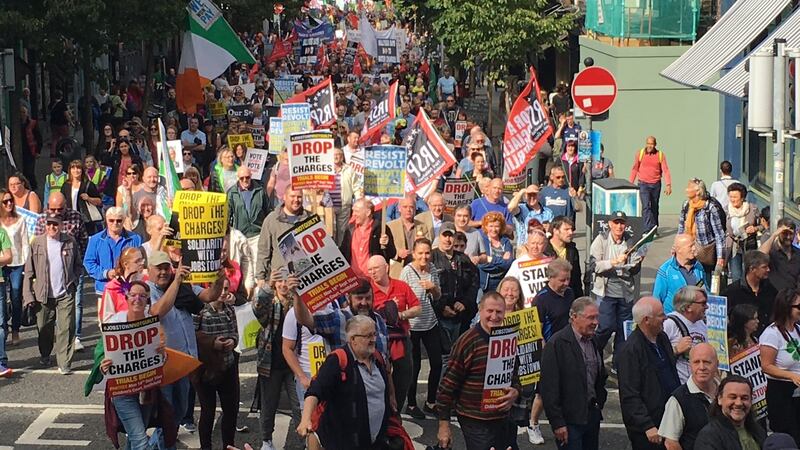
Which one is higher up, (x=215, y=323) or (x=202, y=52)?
(x=202, y=52)

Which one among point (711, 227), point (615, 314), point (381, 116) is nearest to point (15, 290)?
point (615, 314)

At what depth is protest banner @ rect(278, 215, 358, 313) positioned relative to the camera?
10.8 m

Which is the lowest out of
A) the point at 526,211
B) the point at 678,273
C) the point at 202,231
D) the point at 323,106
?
the point at 678,273

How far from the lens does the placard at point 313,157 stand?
16.5 meters

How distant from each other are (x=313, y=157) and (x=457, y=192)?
1838 mm

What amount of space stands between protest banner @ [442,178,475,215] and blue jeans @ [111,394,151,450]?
7.26 m

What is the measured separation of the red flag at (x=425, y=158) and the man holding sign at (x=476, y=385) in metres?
8.17

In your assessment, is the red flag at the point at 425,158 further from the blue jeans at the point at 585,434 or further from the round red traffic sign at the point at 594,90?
the blue jeans at the point at 585,434

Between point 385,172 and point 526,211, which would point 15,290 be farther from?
point 526,211

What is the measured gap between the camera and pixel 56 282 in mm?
14344

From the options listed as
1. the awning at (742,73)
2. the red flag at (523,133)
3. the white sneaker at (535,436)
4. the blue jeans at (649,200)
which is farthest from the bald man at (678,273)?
the blue jeans at (649,200)

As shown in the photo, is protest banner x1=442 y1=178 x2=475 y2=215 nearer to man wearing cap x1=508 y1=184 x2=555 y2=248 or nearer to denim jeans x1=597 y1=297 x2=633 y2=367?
man wearing cap x1=508 y1=184 x2=555 y2=248

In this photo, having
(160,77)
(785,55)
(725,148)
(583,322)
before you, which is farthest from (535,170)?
(160,77)

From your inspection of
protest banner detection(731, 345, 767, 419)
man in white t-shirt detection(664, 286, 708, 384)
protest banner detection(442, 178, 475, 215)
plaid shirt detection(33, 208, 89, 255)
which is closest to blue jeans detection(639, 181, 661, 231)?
protest banner detection(442, 178, 475, 215)
